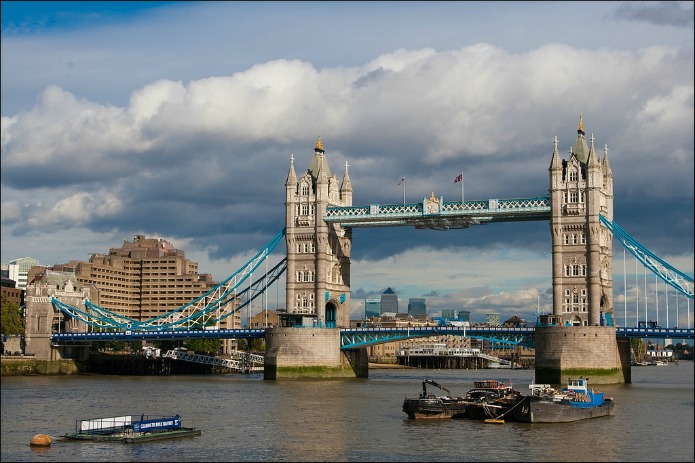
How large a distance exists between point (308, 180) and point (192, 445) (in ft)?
270

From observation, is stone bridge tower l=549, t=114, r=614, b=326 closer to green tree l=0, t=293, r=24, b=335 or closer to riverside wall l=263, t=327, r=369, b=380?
riverside wall l=263, t=327, r=369, b=380

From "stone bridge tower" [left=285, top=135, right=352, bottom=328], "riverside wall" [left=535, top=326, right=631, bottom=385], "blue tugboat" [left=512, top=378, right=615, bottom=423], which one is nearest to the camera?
"blue tugboat" [left=512, top=378, right=615, bottom=423]

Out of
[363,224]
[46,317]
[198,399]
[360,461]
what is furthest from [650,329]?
[46,317]

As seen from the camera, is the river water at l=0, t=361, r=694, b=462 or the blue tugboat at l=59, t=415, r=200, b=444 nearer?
the river water at l=0, t=361, r=694, b=462

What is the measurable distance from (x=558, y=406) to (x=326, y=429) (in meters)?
14.9

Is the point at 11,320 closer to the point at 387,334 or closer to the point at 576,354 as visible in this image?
the point at 387,334

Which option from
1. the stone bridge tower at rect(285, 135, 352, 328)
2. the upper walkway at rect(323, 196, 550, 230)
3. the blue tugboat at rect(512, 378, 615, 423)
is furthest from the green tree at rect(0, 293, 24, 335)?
the blue tugboat at rect(512, 378, 615, 423)

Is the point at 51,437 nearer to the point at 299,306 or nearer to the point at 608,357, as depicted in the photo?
the point at 608,357

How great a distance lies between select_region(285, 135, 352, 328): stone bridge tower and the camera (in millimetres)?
138875

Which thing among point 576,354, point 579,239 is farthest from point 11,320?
point 576,354

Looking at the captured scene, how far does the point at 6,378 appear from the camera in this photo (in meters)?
130

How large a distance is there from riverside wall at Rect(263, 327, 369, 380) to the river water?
21.8 meters

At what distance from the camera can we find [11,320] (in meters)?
159

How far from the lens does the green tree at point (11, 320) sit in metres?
157
